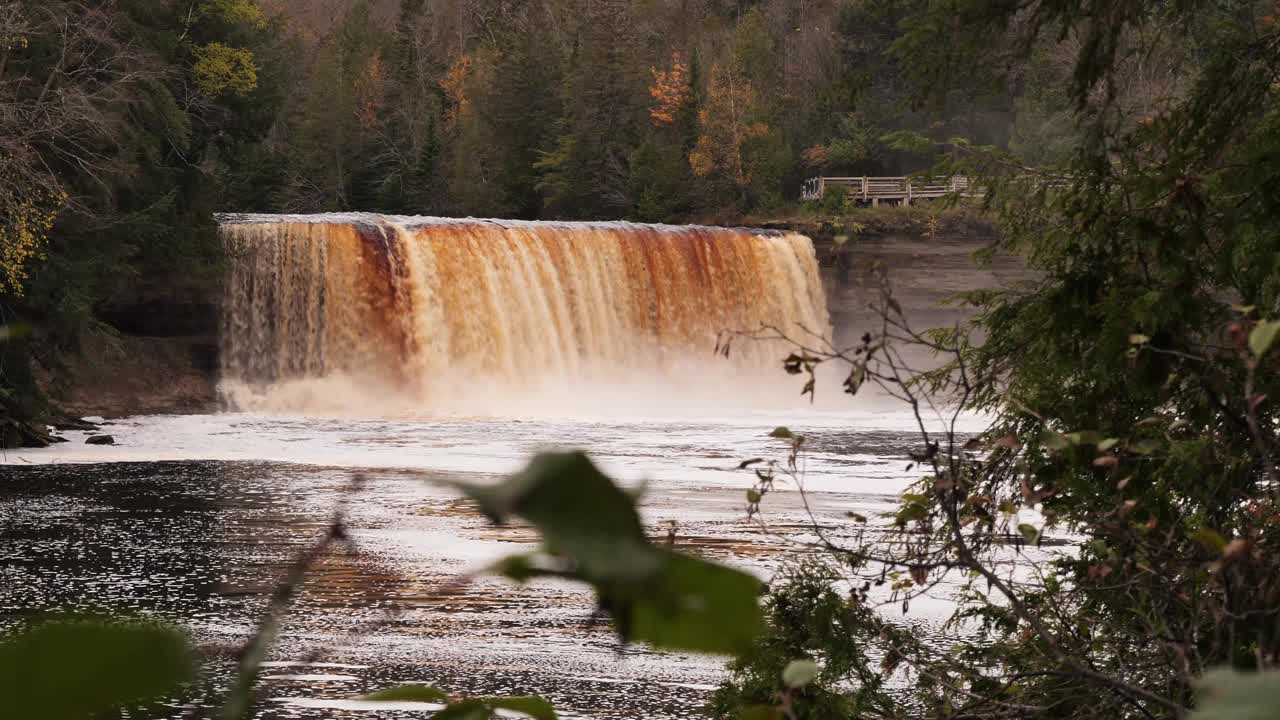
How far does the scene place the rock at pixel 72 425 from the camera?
21.5 meters

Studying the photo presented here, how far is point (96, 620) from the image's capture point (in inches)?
11.7

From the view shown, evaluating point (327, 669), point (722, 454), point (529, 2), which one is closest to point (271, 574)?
point (327, 669)

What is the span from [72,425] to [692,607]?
23.0 meters

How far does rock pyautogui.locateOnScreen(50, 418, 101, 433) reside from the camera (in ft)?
70.5

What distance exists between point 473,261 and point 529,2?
45.9m

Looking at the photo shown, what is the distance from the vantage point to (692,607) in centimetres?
32

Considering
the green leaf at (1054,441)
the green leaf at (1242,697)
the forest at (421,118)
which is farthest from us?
the forest at (421,118)

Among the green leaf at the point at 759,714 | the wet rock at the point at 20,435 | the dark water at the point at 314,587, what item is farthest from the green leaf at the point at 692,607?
the wet rock at the point at 20,435

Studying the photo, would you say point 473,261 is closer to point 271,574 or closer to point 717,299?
point 717,299

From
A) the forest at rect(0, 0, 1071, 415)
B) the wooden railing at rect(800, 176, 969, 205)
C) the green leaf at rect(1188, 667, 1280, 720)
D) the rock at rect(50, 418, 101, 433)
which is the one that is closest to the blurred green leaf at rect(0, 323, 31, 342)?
the green leaf at rect(1188, 667, 1280, 720)

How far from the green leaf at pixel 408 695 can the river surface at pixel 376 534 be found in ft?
0.16

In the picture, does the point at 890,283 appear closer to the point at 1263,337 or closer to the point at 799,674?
the point at 799,674

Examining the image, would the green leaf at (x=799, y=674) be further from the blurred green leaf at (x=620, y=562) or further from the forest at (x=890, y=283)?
the blurred green leaf at (x=620, y=562)

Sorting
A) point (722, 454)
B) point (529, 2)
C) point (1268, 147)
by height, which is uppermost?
point (529, 2)
